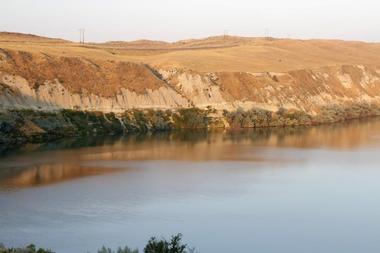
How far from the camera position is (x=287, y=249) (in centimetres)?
1867

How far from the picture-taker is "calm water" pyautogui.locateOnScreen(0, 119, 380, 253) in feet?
64.7

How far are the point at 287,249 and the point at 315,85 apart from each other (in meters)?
52.5

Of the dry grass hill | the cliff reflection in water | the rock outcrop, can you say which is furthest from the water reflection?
the dry grass hill

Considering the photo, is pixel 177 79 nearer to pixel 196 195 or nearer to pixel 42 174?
pixel 42 174

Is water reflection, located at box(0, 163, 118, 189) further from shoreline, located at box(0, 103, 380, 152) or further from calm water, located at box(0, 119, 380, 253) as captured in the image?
shoreline, located at box(0, 103, 380, 152)

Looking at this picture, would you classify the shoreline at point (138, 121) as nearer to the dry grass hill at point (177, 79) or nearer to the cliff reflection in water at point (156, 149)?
the dry grass hill at point (177, 79)

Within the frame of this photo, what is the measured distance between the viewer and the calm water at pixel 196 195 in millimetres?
19734

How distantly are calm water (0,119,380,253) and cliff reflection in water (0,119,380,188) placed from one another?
0.07 metres

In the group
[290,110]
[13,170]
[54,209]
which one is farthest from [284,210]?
[290,110]

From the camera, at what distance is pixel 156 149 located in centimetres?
4044

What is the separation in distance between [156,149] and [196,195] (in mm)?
14572

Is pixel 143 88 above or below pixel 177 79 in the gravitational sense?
below

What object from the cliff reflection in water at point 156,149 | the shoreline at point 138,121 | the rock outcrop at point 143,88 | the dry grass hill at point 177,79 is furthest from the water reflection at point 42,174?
the dry grass hill at point 177,79

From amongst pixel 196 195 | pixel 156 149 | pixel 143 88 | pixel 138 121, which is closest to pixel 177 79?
pixel 143 88
